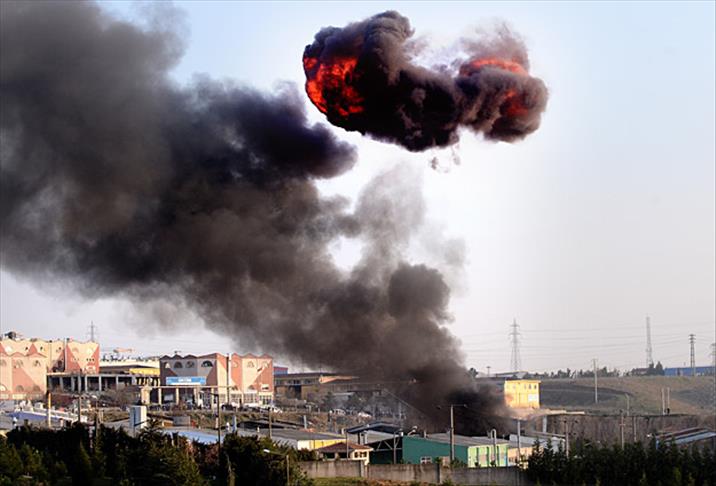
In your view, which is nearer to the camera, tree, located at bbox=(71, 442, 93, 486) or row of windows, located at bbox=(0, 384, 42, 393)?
tree, located at bbox=(71, 442, 93, 486)

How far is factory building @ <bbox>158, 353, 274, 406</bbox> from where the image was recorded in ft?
452

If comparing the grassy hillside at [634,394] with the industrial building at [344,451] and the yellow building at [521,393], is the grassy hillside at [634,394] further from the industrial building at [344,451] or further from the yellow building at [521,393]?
the industrial building at [344,451]

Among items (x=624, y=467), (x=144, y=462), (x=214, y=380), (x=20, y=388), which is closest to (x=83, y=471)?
(x=144, y=462)

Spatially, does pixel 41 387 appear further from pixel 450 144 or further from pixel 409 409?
pixel 450 144

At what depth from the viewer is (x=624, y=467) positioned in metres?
61.5

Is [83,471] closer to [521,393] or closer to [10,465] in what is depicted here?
[10,465]

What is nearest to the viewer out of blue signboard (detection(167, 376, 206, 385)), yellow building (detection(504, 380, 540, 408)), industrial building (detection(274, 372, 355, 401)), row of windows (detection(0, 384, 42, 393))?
yellow building (detection(504, 380, 540, 408))

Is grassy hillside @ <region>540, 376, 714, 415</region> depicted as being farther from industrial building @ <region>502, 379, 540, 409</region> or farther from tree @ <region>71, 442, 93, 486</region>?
tree @ <region>71, 442, 93, 486</region>

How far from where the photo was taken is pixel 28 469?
199ft

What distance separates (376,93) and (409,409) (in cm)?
3788

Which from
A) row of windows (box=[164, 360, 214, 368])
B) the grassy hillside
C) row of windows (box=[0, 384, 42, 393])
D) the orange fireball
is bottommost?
the grassy hillside

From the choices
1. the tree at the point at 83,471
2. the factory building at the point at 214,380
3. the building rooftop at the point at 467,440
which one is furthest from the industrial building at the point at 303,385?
the tree at the point at 83,471

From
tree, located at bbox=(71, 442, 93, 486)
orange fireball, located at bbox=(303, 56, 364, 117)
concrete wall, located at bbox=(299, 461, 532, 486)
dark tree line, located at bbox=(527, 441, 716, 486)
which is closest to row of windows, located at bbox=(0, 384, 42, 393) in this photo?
orange fireball, located at bbox=(303, 56, 364, 117)

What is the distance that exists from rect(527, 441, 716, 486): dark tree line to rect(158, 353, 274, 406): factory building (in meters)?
76.3
